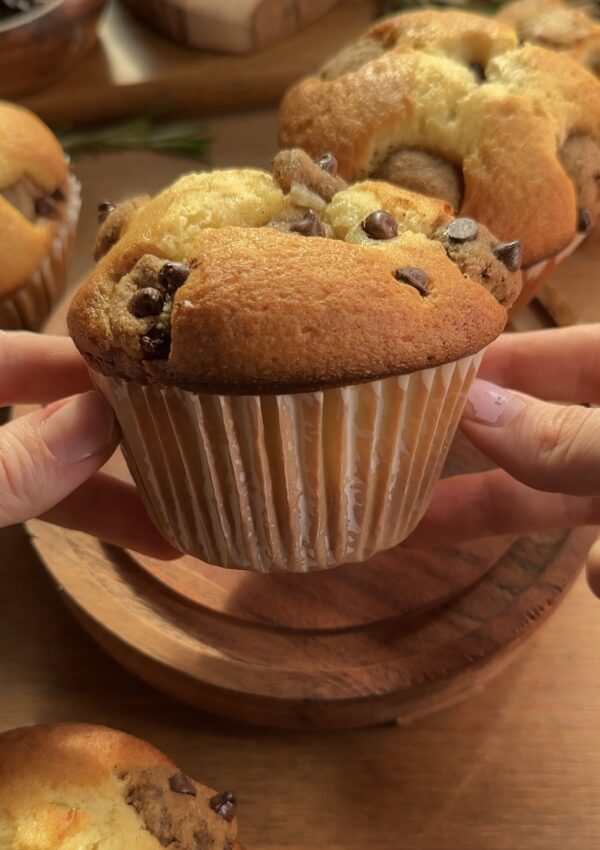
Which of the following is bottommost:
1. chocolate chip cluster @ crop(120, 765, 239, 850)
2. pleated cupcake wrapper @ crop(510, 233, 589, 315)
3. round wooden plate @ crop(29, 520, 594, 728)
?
round wooden plate @ crop(29, 520, 594, 728)

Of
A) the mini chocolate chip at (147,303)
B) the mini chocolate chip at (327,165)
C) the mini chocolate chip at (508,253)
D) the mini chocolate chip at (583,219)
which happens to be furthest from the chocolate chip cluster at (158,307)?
the mini chocolate chip at (583,219)

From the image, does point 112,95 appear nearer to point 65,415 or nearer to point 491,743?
point 65,415

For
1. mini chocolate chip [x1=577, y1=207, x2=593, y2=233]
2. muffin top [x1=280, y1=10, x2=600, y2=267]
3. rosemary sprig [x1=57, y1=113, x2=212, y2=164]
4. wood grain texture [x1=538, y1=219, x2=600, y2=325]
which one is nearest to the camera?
muffin top [x1=280, y1=10, x2=600, y2=267]

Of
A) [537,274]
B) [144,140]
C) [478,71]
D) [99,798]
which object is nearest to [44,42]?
[144,140]

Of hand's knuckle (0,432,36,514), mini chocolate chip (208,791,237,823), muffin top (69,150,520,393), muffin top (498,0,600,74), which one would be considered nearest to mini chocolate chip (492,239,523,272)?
muffin top (69,150,520,393)

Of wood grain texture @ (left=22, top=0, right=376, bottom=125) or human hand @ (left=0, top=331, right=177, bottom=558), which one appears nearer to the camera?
human hand @ (left=0, top=331, right=177, bottom=558)

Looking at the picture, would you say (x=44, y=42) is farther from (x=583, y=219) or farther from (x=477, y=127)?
(x=583, y=219)

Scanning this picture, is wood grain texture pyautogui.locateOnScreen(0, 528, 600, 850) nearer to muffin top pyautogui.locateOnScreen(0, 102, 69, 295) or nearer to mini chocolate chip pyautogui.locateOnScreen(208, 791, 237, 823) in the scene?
mini chocolate chip pyautogui.locateOnScreen(208, 791, 237, 823)

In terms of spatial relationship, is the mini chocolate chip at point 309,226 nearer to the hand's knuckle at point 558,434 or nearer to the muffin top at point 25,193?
the hand's knuckle at point 558,434
